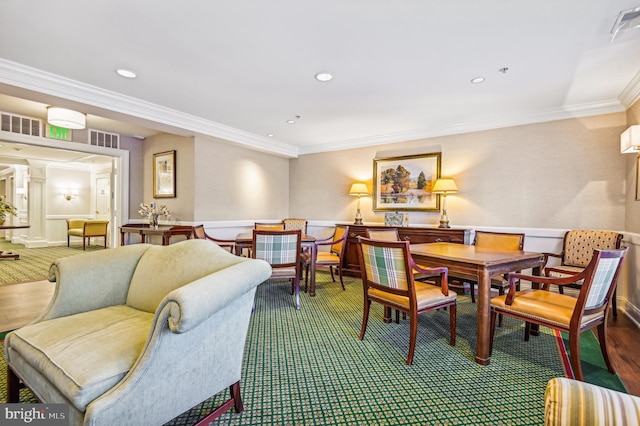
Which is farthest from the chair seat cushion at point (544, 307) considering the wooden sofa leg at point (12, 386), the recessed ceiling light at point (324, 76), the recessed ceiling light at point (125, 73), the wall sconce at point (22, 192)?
the wall sconce at point (22, 192)

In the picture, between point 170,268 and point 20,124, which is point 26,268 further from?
point 170,268

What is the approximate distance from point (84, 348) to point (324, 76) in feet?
9.39

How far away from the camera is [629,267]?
3506mm

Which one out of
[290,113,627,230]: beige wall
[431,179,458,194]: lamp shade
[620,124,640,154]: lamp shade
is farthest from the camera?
[431,179,458,194]: lamp shade

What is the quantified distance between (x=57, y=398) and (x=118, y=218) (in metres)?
5.31

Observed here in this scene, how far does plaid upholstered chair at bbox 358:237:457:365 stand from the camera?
2.29 meters

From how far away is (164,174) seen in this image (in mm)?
5500

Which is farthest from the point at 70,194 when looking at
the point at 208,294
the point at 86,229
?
the point at 208,294

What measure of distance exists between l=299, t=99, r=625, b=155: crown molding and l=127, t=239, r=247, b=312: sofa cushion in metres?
4.17

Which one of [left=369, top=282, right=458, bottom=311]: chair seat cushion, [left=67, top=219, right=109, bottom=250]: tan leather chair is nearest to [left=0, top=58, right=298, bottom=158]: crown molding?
[left=369, top=282, right=458, bottom=311]: chair seat cushion

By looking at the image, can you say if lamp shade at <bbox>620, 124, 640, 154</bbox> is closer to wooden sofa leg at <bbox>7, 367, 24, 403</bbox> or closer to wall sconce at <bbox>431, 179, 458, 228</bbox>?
wall sconce at <bbox>431, 179, 458, 228</bbox>

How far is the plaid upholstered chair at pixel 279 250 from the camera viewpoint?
3.37 meters

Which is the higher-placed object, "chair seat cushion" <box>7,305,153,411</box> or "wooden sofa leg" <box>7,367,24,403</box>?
"chair seat cushion" <box>7,305,153,411</box>

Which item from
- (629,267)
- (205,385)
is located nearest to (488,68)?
(629,267)
